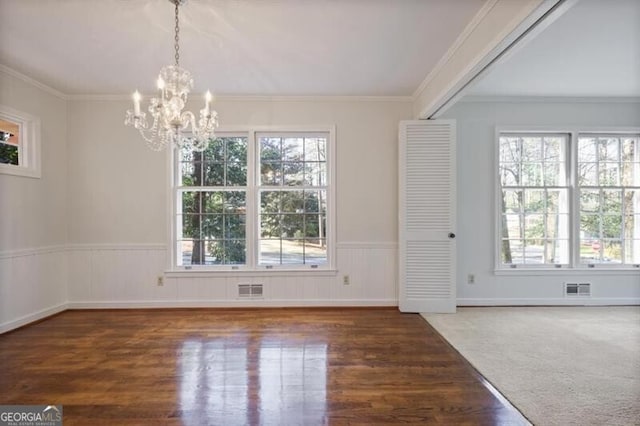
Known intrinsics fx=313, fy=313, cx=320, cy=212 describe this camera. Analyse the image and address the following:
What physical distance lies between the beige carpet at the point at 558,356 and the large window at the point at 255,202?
1.73 metres

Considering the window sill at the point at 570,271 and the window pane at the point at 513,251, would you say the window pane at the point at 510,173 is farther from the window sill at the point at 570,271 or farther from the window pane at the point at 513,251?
the window sill at the point at 570,271

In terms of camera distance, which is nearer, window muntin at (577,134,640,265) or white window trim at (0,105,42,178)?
white window trim at (0,105,42,178)

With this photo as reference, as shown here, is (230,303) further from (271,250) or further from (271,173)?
(271,173)

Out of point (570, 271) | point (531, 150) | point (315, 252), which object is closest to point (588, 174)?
point (531, 150)

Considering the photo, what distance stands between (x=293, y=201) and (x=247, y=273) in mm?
1060

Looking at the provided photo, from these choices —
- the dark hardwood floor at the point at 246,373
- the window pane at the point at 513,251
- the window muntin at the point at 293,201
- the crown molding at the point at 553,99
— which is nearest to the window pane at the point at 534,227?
the window pane at the point at 513,251

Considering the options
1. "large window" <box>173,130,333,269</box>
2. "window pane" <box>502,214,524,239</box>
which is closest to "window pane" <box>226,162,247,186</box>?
"large window" <box>173,130,333,269</box>

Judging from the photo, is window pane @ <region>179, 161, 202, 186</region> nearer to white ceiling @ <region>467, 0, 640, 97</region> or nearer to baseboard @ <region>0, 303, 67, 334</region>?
baseboard @ <region>0, 303, 67, 334</region>

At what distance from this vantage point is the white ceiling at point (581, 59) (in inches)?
91.9

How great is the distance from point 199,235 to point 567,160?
4.75 metres

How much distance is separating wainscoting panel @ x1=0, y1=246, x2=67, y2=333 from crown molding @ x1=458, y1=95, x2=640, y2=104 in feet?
17.3

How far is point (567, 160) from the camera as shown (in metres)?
3.97

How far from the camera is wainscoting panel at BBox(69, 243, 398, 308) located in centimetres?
384

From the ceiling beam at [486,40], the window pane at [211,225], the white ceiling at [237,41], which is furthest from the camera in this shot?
the window pane at [211,225]
